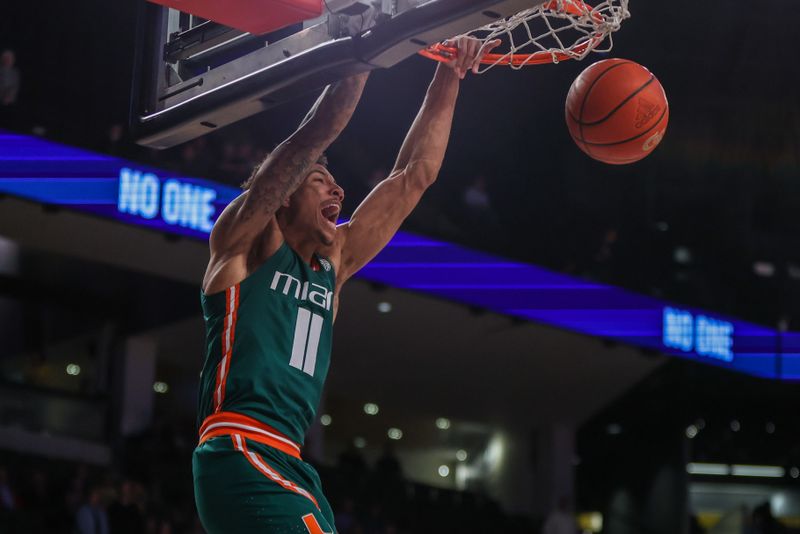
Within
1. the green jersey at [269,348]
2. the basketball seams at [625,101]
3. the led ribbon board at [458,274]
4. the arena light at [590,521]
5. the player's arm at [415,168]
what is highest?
the led ribbon board at [458,274]

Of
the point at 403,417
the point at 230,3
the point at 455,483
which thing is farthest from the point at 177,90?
the point at 455,483

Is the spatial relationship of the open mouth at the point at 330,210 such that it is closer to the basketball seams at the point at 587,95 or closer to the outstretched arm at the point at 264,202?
the outstretched arm at the point at 264,202

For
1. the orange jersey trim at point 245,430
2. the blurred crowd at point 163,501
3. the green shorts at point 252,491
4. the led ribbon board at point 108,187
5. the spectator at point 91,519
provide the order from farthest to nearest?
1. the led ribbon board at point 108,187
2. the blurred crowd at point 163,501
3. the spectator at point 91,519
4. the orange jersey trim at point 245,430
5. the green shorts at point 252,491

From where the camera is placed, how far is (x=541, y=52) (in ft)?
15.0

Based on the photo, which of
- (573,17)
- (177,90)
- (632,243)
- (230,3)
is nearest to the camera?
(230,3)

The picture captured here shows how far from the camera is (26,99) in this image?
1030cm

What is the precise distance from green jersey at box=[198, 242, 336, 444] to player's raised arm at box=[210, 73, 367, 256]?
0.42ft

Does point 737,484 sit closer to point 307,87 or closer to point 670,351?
point 670,351

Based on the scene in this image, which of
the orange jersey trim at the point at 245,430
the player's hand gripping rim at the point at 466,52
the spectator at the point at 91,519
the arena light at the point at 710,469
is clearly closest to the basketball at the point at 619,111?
the player's hand gripping rim at the point at 466,52

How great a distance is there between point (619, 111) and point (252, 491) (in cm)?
214

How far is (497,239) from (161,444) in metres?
3.95

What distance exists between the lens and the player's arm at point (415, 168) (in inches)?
170

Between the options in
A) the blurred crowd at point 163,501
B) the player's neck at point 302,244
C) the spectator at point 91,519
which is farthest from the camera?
the blurred crowd at point 163,501

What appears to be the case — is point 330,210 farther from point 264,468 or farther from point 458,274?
point 458,274
